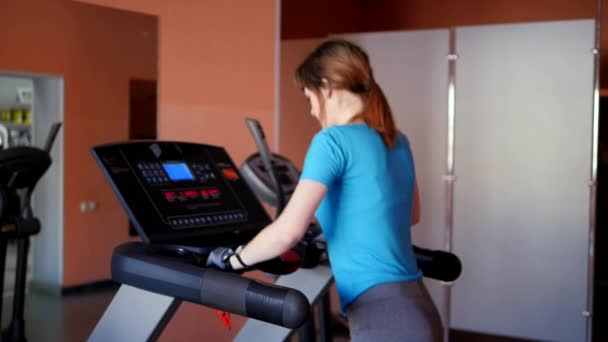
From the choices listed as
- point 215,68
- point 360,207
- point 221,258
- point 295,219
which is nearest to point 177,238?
point 221,258

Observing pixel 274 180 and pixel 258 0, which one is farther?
pixel 258 0

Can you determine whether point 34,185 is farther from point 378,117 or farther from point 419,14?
point 419,14

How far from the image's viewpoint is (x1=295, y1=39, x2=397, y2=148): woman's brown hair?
1745 millimetres

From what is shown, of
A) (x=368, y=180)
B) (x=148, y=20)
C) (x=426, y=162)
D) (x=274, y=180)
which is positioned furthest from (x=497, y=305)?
(x=368, y=180)

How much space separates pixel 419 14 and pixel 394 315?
4952 millimetres

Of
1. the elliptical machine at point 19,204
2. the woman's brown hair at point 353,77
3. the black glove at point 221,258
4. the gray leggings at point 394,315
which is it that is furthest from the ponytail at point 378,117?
the elliptical machine at point 19,204

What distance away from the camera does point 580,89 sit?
13.8 ft

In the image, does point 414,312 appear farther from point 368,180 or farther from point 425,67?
point 425,67

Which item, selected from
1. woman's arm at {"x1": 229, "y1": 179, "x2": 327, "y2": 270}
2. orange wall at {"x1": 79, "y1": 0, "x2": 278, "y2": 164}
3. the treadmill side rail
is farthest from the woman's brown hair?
orange wall at {"x1": 79, "y1": 0, "x2": 278, "y2": 164}

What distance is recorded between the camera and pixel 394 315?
5.49 ft

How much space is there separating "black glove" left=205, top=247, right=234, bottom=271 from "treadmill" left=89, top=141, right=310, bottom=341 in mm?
49

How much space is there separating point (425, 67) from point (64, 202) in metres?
2.61

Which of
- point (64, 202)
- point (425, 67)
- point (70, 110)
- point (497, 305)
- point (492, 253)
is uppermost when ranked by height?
point (425, 67)

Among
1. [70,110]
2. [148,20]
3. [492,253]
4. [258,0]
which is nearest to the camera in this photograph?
[70,110]
